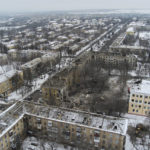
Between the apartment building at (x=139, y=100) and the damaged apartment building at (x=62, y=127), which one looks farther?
the apartment building at (x=139, y=100)

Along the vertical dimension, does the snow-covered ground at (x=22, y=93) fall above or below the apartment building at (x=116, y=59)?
below

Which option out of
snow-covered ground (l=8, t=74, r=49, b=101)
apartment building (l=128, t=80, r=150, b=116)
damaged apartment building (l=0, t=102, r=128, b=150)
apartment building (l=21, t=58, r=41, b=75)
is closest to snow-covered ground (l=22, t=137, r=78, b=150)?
damaged apartment building (l=0, t=102, r=128, b=150)

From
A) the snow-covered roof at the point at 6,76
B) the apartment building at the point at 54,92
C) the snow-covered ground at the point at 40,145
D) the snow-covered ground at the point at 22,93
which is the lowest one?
the snow-covered ground at the point at 40,145

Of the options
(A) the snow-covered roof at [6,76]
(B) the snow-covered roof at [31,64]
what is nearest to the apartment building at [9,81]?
(A) the snow-covered roof at [6,76]

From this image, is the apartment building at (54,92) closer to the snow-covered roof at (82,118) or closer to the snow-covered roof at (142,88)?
the snow-covered roof at (82,118)

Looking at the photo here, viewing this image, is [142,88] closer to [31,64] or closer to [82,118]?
[82,118]

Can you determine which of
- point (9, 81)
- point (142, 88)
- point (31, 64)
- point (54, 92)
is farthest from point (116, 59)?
point (9, 81)

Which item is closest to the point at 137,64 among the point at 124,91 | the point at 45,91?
the point at 124,91
